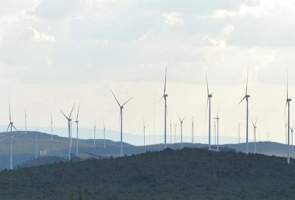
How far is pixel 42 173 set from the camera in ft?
522

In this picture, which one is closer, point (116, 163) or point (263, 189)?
point (263, 189)

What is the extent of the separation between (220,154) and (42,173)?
26.2m

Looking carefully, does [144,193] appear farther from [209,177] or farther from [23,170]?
[23,170]

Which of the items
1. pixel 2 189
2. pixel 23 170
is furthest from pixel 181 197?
pixel 23 170

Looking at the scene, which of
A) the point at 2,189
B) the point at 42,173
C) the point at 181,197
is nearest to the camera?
the point at 181,197

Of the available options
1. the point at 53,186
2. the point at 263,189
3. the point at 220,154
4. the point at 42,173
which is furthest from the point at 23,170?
the point at 263,189

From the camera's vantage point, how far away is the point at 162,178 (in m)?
151

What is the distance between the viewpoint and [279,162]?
6398 inches

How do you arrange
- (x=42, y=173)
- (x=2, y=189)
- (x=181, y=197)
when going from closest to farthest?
(x=181, y=197) → (x=2, y=189) → (x=42, y=173)

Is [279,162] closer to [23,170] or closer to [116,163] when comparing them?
[116,163]

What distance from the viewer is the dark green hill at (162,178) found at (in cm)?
13738

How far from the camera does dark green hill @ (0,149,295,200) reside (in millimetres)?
137375

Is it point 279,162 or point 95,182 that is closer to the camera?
point 95,182

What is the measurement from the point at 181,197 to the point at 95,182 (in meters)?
19.6
